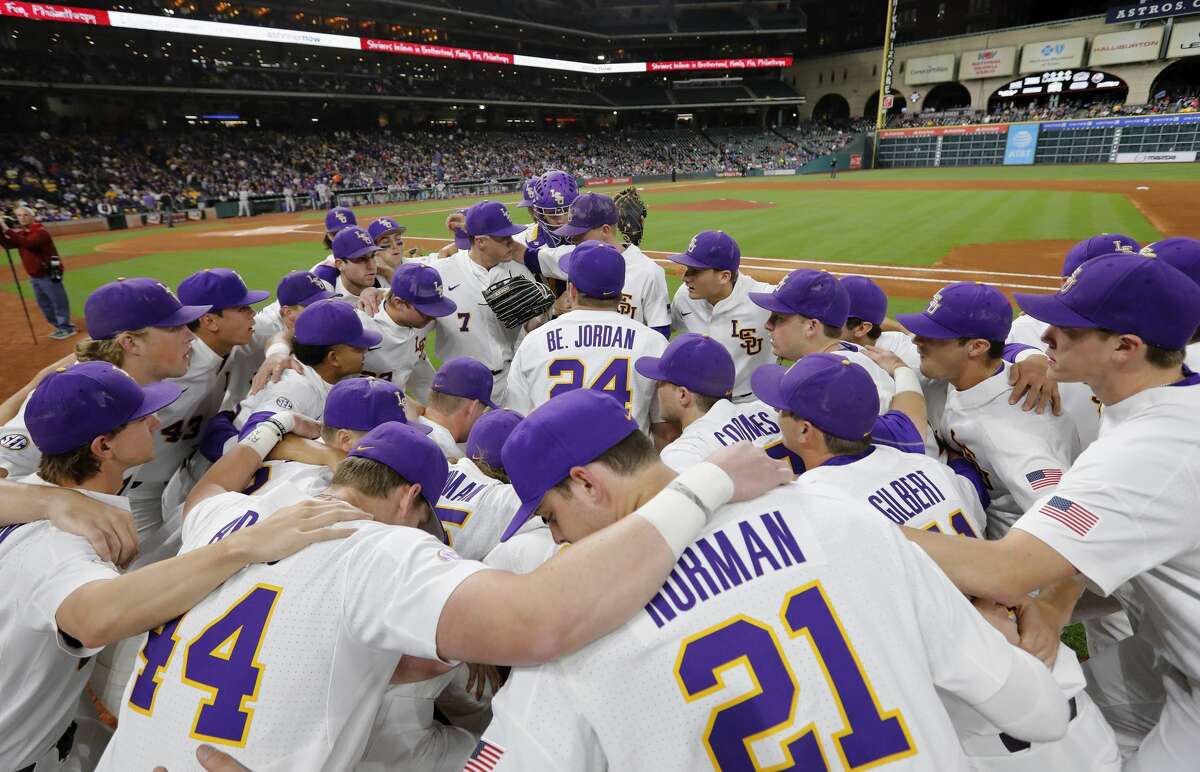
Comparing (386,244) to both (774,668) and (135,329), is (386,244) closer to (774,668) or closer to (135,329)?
(135,329)

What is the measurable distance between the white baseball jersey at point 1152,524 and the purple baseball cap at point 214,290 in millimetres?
4689

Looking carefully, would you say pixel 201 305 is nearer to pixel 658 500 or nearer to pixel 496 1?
pixel 658 500

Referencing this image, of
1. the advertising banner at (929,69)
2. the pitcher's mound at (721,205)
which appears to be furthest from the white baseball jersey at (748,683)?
the advertising banner at (929,69)

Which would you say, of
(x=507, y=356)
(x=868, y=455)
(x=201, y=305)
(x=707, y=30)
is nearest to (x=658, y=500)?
(x=868, y=455)

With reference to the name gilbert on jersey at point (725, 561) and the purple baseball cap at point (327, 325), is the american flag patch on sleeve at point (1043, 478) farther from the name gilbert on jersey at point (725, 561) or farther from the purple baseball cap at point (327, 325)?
the purple baseball cap at point (327, 325)

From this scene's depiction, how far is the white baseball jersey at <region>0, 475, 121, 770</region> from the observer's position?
2.13 metres

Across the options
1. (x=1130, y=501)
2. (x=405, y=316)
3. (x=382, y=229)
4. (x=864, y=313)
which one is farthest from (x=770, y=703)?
(x=382, y=229)

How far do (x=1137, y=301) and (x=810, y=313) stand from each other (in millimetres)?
1771

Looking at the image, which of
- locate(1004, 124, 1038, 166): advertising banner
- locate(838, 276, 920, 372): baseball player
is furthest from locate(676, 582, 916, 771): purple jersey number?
locate(1004, 124, 1038, 166): advertising banner

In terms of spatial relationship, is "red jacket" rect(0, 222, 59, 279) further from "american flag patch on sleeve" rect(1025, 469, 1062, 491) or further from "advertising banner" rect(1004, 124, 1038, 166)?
"advertising banner" rect(1004, 124, 1038, 166)

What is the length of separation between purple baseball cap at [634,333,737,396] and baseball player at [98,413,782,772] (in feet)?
5.29

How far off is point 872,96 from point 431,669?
7150 cm

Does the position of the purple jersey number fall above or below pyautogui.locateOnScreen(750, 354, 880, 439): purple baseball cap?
below

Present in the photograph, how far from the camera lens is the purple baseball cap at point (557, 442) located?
5.66 ft
